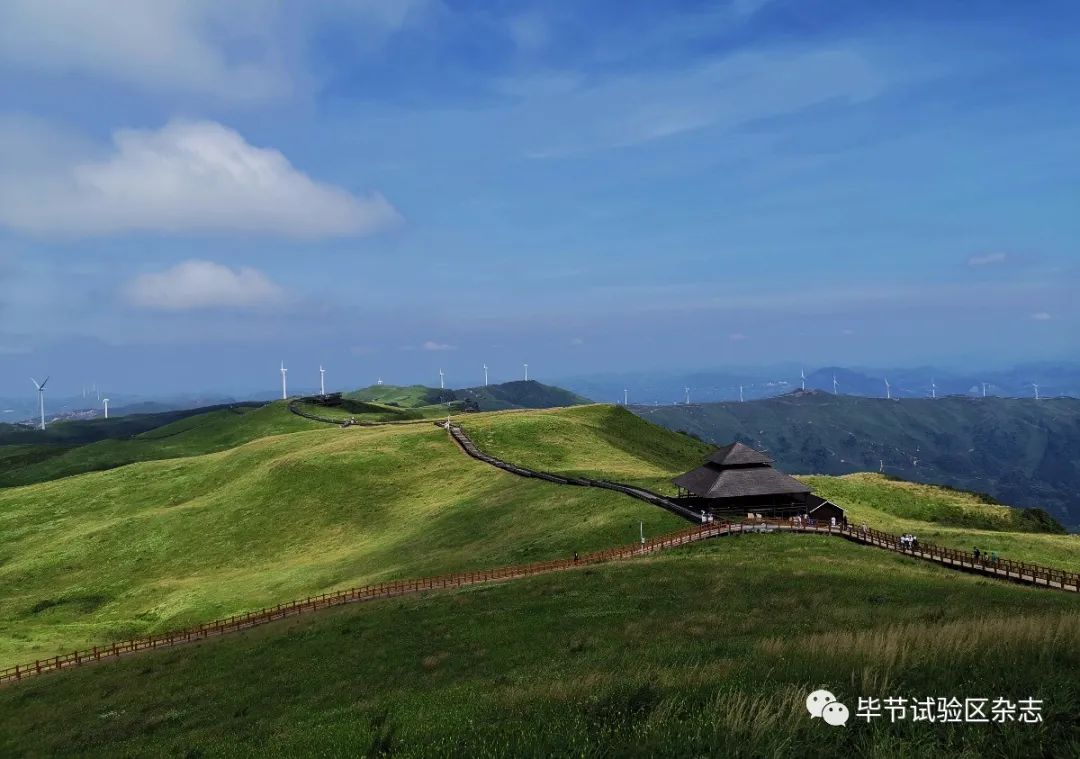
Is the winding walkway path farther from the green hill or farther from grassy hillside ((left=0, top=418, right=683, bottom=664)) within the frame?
grassy hillside ((left=0, top=418, right=683, bottom=664))

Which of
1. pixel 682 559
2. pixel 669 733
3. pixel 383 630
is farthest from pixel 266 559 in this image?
pixel 669 733

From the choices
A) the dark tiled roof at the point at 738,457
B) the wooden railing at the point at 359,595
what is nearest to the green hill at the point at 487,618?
the wooden railing at the point at 359,595

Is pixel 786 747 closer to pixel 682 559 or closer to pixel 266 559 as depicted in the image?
pixel 682 559

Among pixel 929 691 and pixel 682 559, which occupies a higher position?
pixel 929 691

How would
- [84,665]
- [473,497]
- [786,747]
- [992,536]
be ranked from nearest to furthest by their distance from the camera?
[786,747]
[84,665]
[992,536]
[473,497]

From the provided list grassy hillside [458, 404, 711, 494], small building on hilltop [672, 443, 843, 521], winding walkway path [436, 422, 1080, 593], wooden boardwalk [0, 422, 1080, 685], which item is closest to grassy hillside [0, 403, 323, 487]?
grassy hillside [458, 404, 711, 494]

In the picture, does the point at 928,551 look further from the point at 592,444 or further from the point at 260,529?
the point at 260,529
